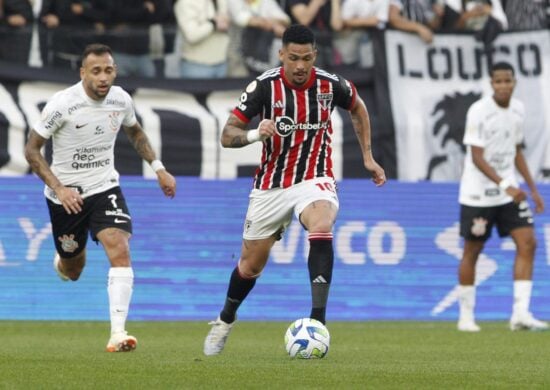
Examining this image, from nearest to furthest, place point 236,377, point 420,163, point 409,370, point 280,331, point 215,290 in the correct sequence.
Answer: point 236,377 → point 409,370 → point 280,331 → point 215,290 → point 420,163

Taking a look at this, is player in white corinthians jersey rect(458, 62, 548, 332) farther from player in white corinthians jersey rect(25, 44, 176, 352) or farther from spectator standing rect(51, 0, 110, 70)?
spectator standing rect(51, 0, 110, 70)

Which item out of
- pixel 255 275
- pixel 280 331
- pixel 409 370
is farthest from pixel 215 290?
pixel 409 370

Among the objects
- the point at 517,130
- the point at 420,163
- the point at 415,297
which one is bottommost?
the point at 415,297

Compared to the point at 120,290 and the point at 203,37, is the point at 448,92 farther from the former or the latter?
the point at 120,290

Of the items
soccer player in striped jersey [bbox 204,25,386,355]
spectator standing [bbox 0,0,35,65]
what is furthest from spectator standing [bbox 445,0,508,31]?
soccer player in striped jersey [bbox 204,25,386,355]

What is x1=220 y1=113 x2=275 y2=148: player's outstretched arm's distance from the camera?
9062 mm

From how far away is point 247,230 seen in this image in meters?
10.2

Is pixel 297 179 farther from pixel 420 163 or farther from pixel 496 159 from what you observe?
pixel 420 163

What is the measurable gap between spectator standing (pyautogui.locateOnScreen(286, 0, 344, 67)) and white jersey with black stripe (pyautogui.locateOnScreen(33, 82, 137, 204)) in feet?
22.1

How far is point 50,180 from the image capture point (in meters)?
10.8

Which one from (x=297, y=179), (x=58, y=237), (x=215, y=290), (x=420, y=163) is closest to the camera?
(x=297, y=179)

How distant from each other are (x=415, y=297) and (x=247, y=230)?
6.45 m

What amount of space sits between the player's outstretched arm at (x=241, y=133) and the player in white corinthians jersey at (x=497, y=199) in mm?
4769

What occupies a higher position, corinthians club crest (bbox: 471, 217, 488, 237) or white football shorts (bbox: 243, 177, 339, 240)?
white football shorts (bbox: 243, 177, 339, 240)
